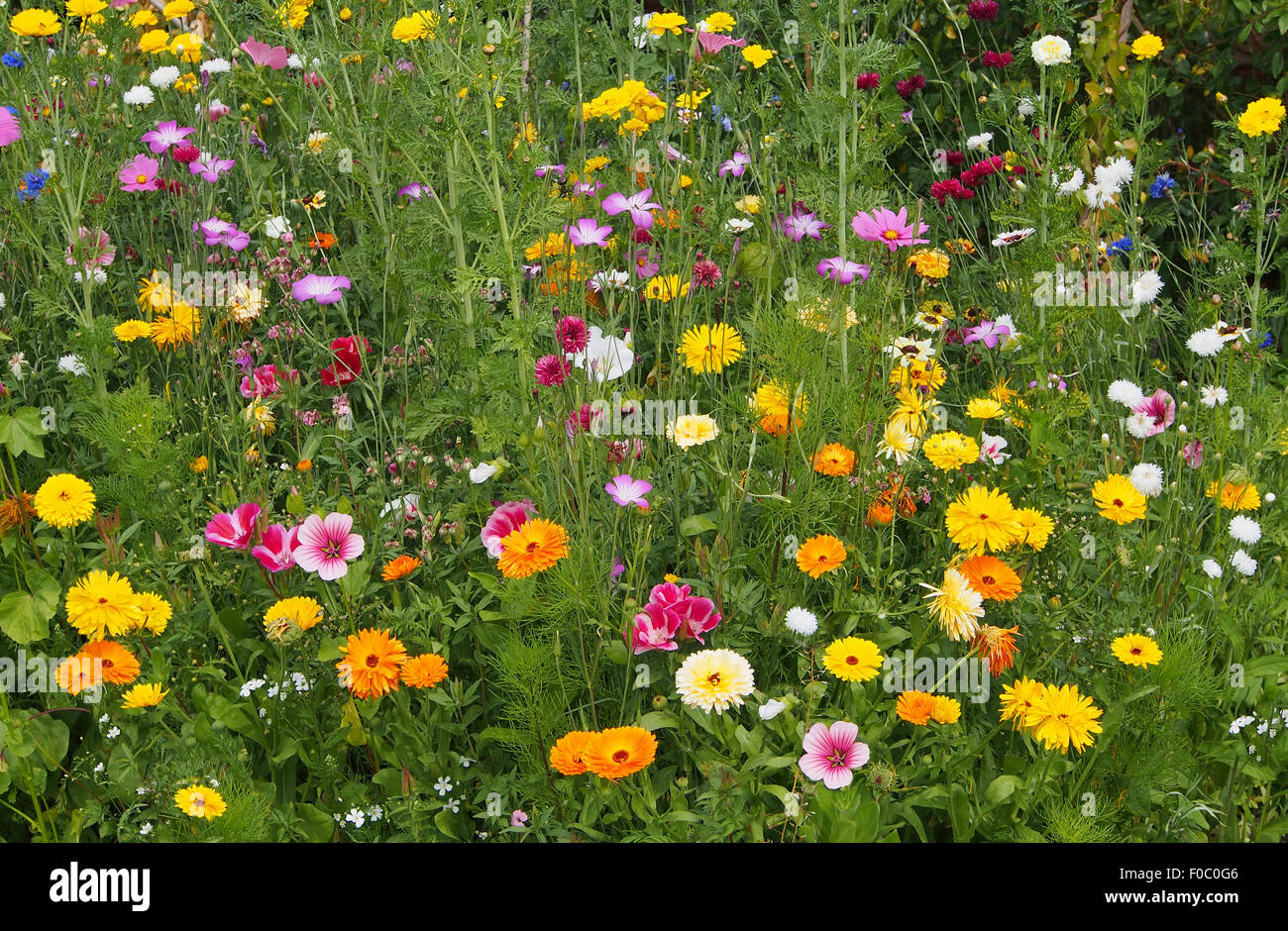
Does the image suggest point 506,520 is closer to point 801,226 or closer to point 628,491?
point 628,491

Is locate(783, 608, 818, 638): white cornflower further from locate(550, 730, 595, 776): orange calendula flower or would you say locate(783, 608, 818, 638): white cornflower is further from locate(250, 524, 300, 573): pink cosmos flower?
locate(250, 524, 300, 573): pink cosmos flower

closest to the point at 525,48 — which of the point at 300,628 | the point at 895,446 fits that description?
the point at 895,446

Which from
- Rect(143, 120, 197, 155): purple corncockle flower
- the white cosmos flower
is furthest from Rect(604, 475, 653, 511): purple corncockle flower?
Rect(143, 120, 197, 155): purple corncockle flower

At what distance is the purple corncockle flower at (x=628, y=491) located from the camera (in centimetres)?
192

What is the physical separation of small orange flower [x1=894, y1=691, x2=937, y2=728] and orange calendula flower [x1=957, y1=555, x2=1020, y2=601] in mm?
211

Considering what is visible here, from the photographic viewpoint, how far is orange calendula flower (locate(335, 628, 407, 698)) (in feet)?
5.82

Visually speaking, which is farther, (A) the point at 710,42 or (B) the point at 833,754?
(A) the point at 710,42

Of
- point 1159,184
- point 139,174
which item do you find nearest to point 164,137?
point 139,174

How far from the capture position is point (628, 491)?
1946 millimetres

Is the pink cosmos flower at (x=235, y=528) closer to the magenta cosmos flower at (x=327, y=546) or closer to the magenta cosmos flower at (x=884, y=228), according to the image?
the magenta cosmos flower at (x=327, y=546)

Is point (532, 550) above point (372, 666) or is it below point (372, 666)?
above

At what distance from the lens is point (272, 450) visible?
2.73 metres

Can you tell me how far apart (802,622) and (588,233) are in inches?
41.0

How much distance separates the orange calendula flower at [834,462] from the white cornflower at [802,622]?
310 millimetres
